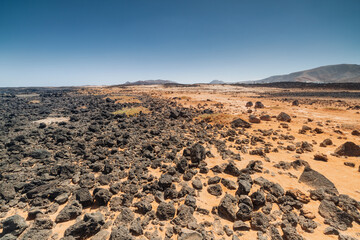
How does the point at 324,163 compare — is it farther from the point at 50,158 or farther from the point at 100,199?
the point at 50,158

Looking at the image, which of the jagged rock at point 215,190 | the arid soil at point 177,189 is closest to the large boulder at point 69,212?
the arid soil at point 177,189

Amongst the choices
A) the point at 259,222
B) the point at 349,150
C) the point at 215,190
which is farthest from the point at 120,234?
the point at 349,150

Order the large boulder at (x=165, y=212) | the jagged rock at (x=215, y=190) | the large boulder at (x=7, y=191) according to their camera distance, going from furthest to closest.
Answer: the jagged rock at (x=215, y=190) → the large boulder at (x=7, y=191) → the large boulder at (x=165, y=212)

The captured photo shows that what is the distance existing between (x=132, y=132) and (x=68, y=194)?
22.1 ft

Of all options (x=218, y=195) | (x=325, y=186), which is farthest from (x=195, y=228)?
(x=325, y=186)

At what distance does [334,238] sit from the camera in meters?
3.93

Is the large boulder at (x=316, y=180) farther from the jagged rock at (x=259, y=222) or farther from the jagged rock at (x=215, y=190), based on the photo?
the jagged rock at (x=215, y=190)

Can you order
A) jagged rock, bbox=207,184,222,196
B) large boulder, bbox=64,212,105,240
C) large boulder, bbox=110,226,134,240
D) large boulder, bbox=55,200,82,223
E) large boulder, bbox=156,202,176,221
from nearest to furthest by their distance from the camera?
→ 1. large boulder, bbox=110,226,134,240
2. large boulder, bbox=64,212,105,240
3. large boulder, bbox=55,200,82,223
4. large boulder, bbox=156,202,176,221
5. jagged rock, bbox=207,184,222,196

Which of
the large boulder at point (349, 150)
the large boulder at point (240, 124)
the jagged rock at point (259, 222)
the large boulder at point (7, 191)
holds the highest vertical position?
the large boulder at point (240, 124)

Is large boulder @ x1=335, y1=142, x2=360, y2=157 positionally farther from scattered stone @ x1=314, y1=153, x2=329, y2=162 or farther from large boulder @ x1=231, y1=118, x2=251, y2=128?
large boulder @ x1=231, y1=118, x2=251, y2=128

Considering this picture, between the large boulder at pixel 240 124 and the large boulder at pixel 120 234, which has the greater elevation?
the large boulder at pixel 240 124

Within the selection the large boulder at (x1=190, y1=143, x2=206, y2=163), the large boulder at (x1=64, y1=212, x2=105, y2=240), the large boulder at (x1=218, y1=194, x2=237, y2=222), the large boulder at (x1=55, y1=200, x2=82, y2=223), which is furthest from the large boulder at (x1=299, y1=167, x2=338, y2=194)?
the large boulder at (x1=55, y1=200, x2=82, y2=223)

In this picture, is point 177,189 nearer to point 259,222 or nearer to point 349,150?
point 259,222

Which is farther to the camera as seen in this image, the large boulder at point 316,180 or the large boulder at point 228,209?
the large boulder at point 316,180
